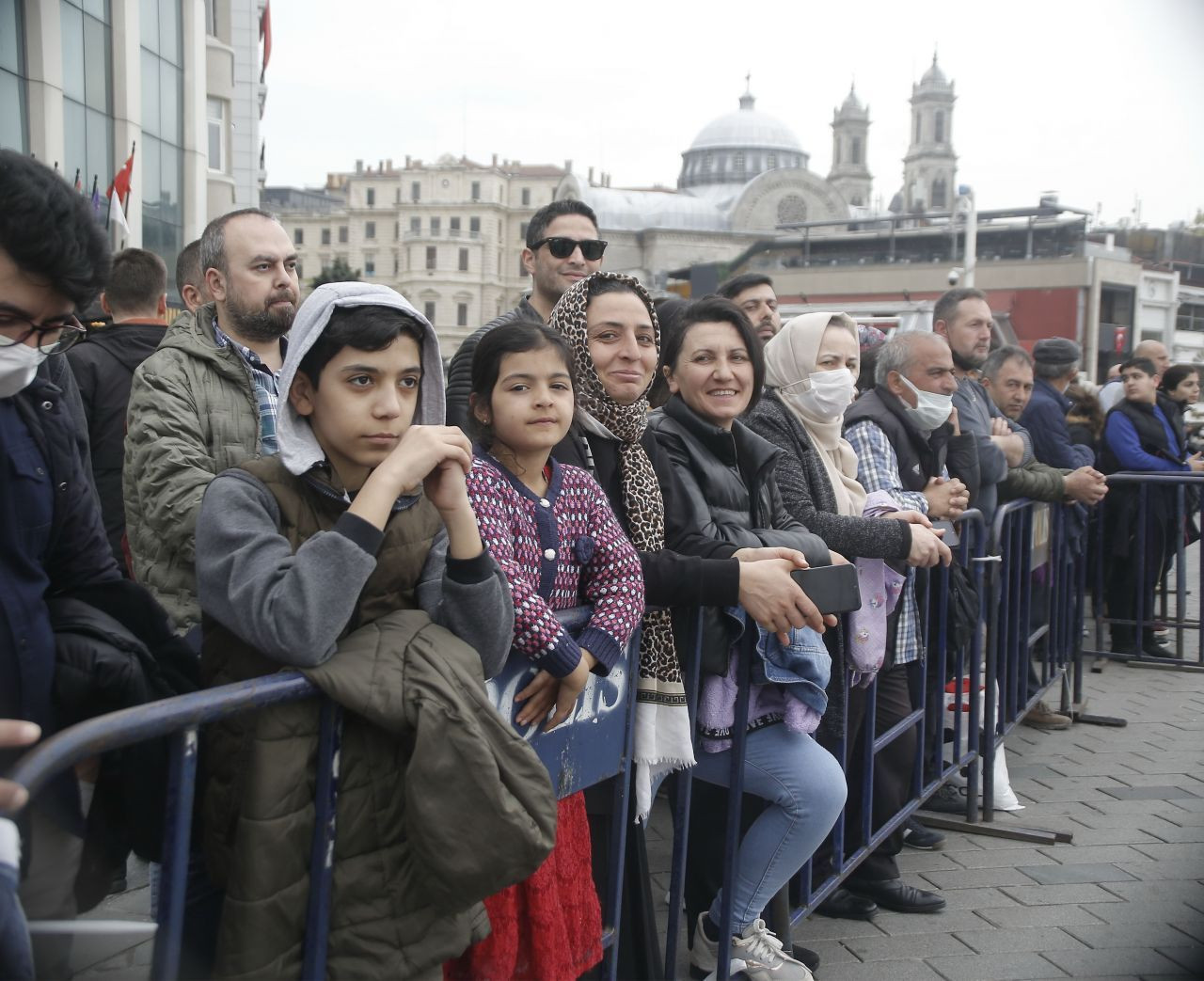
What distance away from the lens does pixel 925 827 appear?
16.5ft

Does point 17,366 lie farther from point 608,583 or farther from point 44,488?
point 608,583

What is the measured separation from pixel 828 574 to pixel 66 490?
1915 millimetres

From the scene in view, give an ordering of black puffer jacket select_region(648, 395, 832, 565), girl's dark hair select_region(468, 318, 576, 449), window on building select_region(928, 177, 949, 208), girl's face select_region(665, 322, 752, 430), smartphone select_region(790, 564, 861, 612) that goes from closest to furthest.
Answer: girl's dark hair select_region(468, 318, 576, 449)
smartphone select_region(790, 564, 861, 612)
black puffer jacket select_region(648, 395, 832, 565)
girl's face select_region(665, 322, 752, 430)
window on building select_region(928, 177, 949, 208)

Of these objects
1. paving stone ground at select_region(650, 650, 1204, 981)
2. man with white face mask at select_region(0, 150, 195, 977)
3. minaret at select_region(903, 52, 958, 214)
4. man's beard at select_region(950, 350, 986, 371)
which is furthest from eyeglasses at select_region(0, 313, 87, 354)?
minaret at select_region(903, 52, 958, 214)

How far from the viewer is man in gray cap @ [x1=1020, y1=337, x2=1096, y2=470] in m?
7.72

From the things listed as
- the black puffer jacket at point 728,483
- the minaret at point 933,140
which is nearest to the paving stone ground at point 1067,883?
the black puffer jacket at point 728,483

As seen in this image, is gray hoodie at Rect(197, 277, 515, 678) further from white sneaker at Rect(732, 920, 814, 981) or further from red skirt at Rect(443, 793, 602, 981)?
white sneaker at Rect(732, 920, 814, 981)

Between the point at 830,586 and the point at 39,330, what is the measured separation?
6.71 feet

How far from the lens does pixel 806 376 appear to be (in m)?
4.25

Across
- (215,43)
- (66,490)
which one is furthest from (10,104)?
(215,43)

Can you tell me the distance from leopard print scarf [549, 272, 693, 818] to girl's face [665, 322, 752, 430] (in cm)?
22

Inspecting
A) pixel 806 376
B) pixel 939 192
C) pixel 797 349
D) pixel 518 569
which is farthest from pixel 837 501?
pixel 939 192

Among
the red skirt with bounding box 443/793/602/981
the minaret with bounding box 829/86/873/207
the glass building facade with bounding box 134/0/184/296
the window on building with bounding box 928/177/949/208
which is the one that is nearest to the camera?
the red skirt with bounding box 443/793/602/981

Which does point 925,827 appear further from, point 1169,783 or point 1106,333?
point 1106,333
